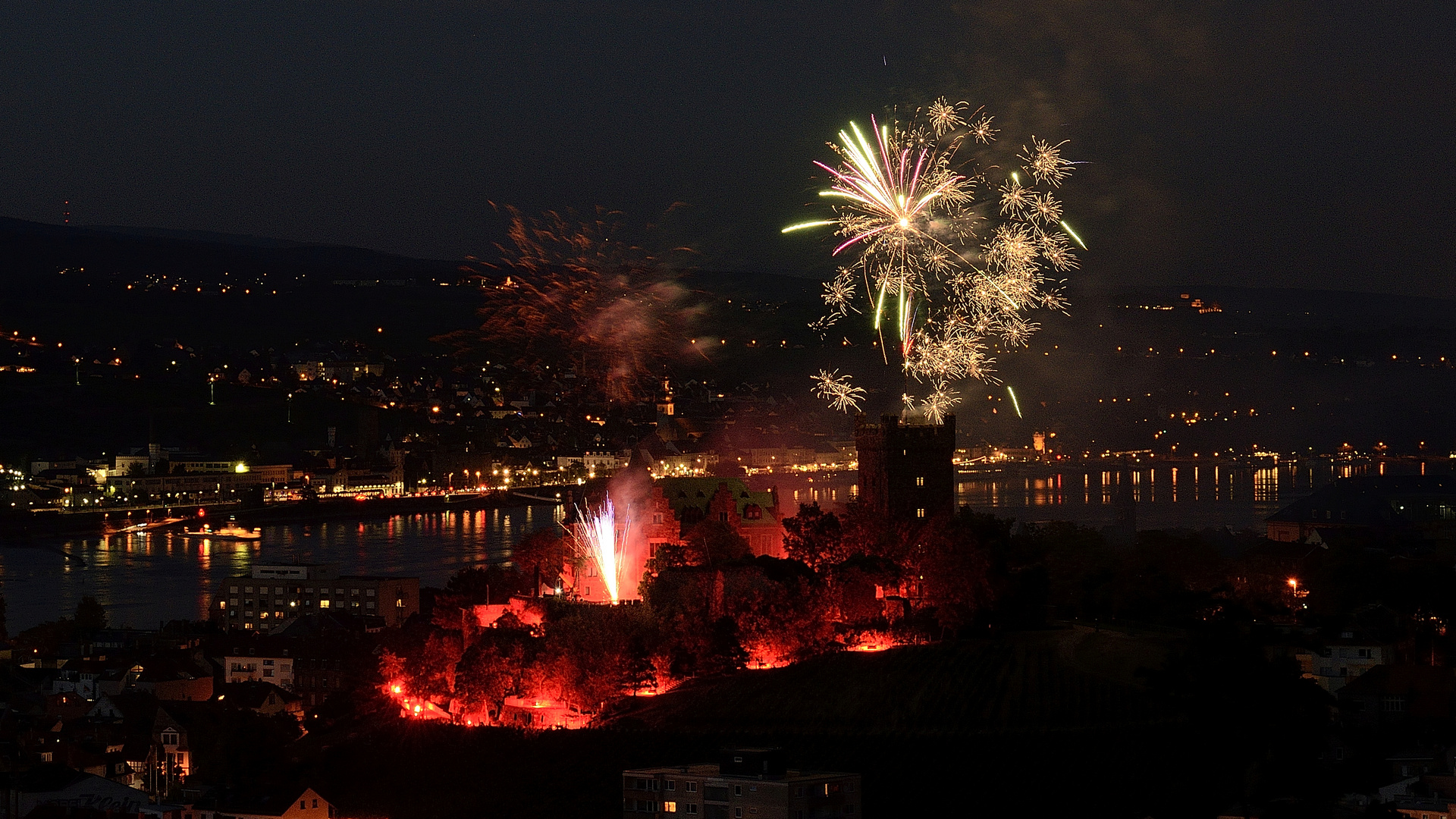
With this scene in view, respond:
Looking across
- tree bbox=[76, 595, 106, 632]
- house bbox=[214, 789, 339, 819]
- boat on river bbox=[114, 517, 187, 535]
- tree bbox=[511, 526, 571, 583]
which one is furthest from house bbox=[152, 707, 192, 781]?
boat on river bbox=[114, 517, 187, 535]

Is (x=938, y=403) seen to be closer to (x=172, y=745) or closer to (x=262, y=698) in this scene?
(x=262, y=698)

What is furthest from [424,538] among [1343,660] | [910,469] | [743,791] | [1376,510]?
[743,791]

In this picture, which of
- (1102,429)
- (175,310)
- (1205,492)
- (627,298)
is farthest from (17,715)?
(175,310)

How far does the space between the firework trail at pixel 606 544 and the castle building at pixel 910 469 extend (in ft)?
10.1

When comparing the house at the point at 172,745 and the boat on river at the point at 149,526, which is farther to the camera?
the boat on river at the point at 149,526

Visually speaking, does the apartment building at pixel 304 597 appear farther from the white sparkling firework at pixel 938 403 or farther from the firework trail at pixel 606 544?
the white sparkling firework at pixel 938 403

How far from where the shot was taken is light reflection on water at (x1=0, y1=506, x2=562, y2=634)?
33875mm

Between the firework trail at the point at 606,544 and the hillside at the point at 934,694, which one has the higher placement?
the firework trail at the point at 606,544

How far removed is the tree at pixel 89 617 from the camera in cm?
2819

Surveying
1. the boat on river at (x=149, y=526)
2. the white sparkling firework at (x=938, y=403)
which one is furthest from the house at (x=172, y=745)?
the boat on river at (x=149, y=526)

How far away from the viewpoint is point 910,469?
2341cm

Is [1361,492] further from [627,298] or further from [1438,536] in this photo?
[627,298]

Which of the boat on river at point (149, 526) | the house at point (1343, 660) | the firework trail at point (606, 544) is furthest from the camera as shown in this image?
the boat on river at point (149, 526)

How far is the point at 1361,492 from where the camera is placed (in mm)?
39125
